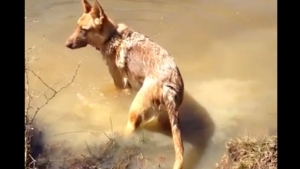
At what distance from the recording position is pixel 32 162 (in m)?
4.25

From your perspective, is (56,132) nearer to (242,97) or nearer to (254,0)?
(242,97)

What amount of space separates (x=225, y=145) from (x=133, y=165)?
722 millimetres

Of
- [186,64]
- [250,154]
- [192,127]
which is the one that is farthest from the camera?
[186,64]

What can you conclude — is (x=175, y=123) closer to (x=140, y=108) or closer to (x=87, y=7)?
(x=140, y=108)

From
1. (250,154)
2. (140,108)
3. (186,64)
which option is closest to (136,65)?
(140,108)

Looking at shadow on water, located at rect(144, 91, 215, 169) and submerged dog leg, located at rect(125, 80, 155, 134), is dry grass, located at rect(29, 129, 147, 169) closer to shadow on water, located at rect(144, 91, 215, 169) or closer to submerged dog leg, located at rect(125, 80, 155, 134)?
submerged dog leg, located at rect(125, 80, 155, 134)

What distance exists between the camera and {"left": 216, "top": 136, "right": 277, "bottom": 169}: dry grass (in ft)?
14.2

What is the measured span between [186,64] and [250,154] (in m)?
1.19

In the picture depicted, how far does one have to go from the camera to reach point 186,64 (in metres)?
5.25

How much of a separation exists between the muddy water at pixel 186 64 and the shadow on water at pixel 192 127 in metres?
0.04

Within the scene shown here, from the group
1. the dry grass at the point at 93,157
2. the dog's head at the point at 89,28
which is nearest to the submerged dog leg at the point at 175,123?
the dry grass at the point at 93,157

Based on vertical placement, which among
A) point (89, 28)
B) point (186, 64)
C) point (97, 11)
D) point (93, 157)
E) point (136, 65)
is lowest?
point (93, 157)

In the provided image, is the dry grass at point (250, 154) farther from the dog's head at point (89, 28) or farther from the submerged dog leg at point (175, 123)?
the dog's head at point (89, 28)

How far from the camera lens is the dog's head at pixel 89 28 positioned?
4.81 metres
